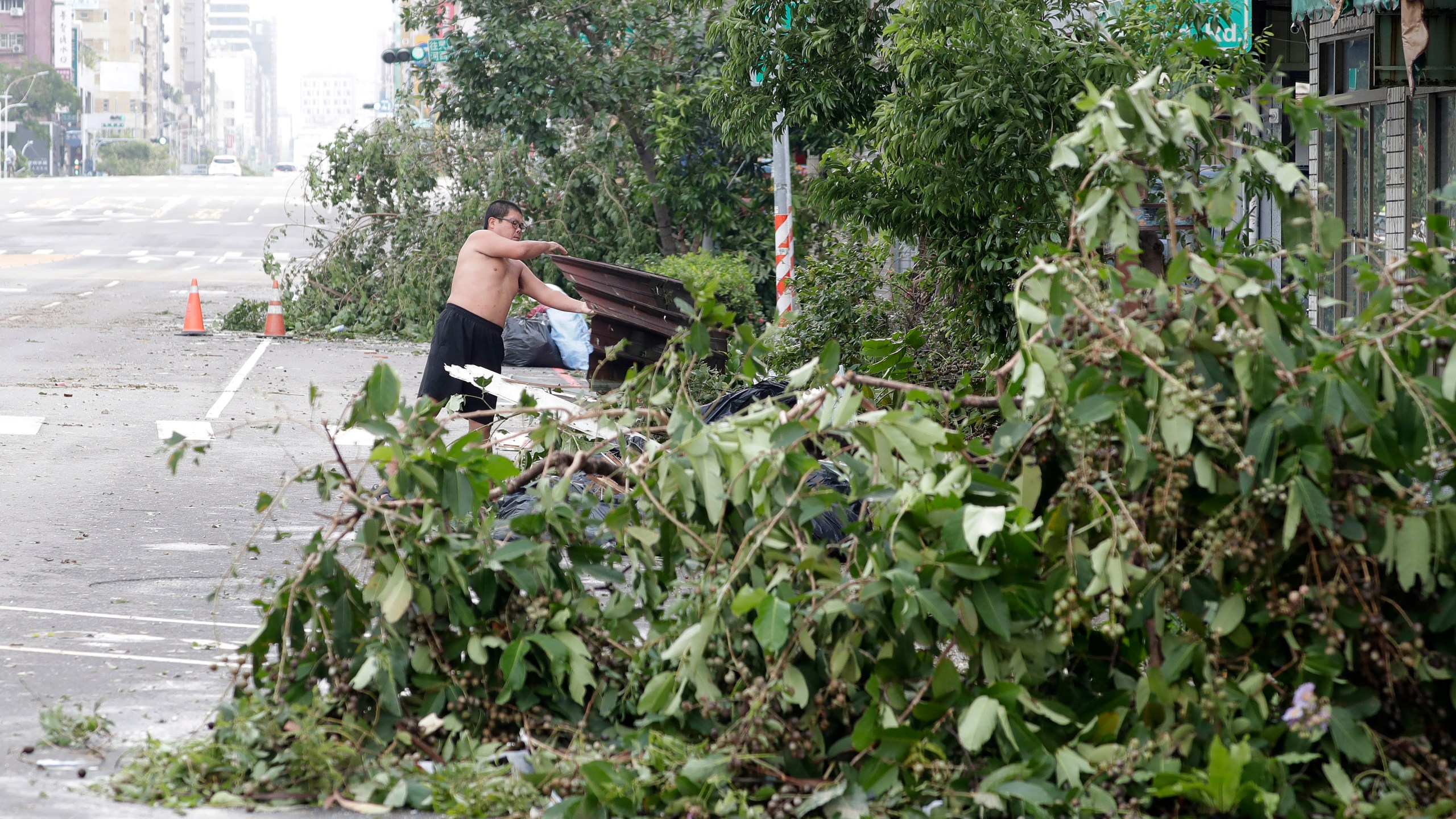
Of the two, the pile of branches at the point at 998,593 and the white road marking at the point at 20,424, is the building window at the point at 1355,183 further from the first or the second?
the white road marking at the point at 20,424

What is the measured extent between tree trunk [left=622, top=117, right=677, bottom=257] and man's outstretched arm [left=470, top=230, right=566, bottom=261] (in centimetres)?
994

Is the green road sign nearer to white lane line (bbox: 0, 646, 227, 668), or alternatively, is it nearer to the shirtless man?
the shirtless man

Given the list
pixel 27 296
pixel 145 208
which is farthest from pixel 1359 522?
pixel 145 208

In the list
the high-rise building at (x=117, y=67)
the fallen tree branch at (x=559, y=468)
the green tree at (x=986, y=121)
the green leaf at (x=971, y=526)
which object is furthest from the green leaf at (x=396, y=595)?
the high-rise building at (x=117, y=67)

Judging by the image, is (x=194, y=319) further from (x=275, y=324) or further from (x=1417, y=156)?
(x=1417, y=156)

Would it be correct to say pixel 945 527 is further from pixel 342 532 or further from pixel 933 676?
pixel 342 532

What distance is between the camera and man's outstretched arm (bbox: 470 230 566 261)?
9.15 meters

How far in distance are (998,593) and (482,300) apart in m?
5.86

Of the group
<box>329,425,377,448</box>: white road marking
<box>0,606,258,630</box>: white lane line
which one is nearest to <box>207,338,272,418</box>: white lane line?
<box>329,425,377,448</box>: white road marking

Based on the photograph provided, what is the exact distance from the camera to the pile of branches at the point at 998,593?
3881mm

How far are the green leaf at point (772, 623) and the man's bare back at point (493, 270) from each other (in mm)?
5387

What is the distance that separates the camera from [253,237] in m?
47.6

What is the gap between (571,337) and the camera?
57.3ft

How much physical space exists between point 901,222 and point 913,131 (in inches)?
29.8
